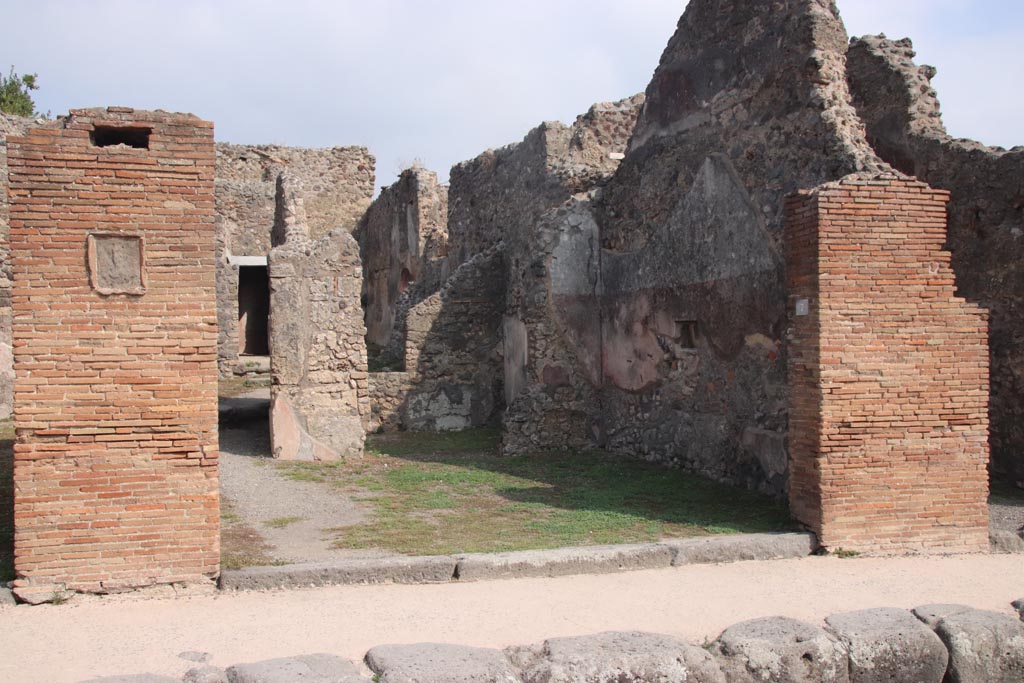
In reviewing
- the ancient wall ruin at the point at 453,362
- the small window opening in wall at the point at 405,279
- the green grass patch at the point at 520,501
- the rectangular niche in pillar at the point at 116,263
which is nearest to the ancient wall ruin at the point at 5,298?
the ancient wall ruin at the point at 453,362

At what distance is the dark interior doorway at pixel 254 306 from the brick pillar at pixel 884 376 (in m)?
15.1

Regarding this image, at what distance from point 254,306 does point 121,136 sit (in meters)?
14.6

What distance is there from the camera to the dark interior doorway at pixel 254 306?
19.6 meters

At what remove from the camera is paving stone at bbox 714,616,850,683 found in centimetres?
455

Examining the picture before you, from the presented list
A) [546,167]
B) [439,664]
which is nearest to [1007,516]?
[439,664]

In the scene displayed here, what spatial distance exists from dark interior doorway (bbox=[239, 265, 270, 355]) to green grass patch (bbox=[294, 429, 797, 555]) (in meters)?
9.60

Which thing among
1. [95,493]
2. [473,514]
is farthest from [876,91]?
[95,493]

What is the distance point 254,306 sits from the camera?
19.7m

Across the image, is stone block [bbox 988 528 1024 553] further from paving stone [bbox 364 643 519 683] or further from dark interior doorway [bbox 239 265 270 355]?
dark interior doorway [bbox 239 265 270 355]

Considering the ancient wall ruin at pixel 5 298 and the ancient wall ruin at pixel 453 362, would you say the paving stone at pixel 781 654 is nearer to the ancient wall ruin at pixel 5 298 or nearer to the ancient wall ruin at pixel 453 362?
the ancient wall ruin at pixel 453 362

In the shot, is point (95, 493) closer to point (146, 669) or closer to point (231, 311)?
point (146, 669)

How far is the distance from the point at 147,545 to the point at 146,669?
1219 millimetres

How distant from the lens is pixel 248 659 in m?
4.31

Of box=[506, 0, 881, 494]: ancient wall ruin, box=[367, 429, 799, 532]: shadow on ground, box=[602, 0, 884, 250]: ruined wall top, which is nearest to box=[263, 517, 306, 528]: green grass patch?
box=[367, 429, 799, 532]: shadow on ground
